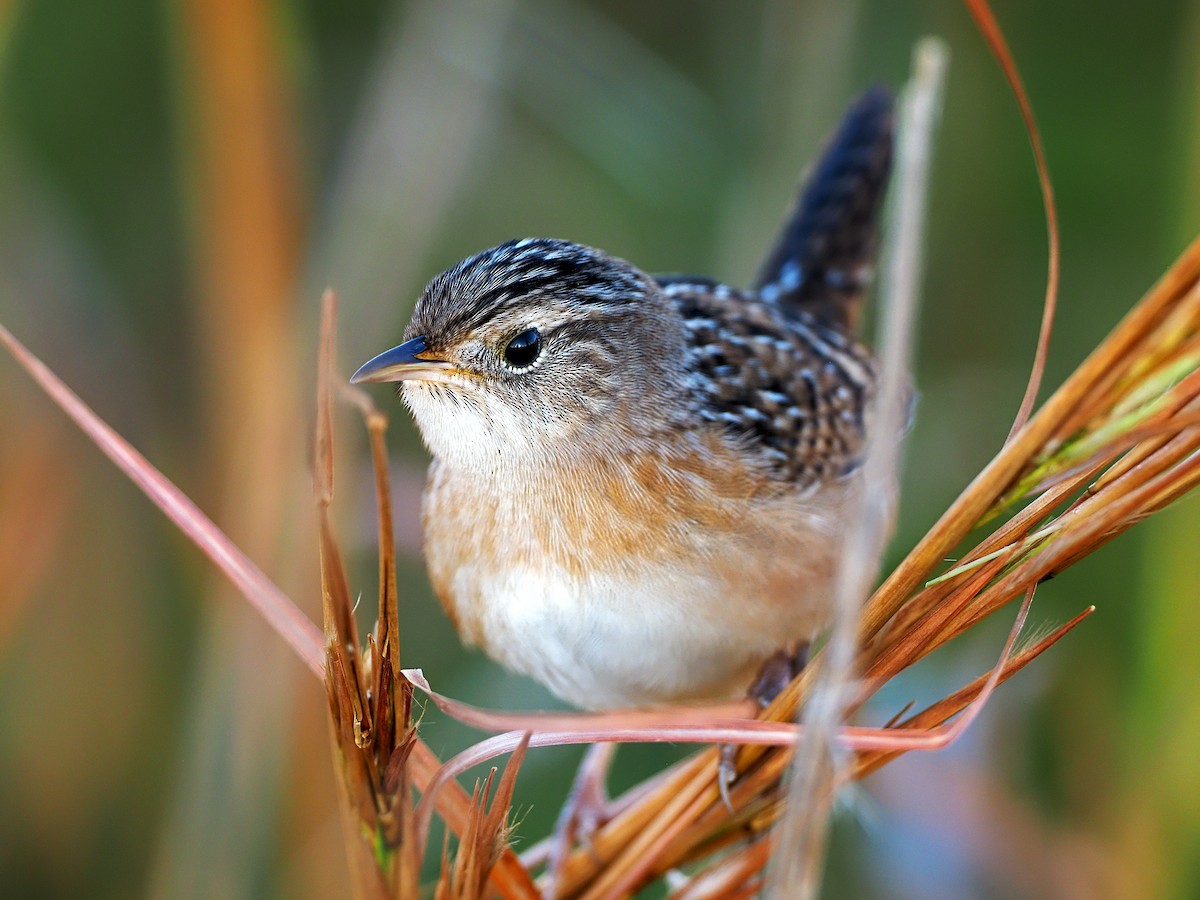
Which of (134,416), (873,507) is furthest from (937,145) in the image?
(873,507)

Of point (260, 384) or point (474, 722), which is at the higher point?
point (260, 384)

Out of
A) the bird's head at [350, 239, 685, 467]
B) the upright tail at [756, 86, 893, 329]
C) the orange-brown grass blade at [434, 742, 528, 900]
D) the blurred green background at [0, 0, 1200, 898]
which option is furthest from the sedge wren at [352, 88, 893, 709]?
the upright tail at [756, 86, 893, 329]

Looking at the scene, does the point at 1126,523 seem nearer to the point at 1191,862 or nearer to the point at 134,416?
the point at 1191,862

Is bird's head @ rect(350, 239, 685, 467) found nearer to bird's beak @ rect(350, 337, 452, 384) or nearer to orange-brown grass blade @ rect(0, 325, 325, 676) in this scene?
bird's beak @ rect(350, 337, 452, 384)

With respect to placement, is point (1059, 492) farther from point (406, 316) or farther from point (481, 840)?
point (406, 316)

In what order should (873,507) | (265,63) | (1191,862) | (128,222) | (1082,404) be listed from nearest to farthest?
(873,507) < (1082,404) < (1191,862) < (265,63) < (128,222)

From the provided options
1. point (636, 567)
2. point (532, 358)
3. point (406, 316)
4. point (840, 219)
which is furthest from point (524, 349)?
point (840, 219)
